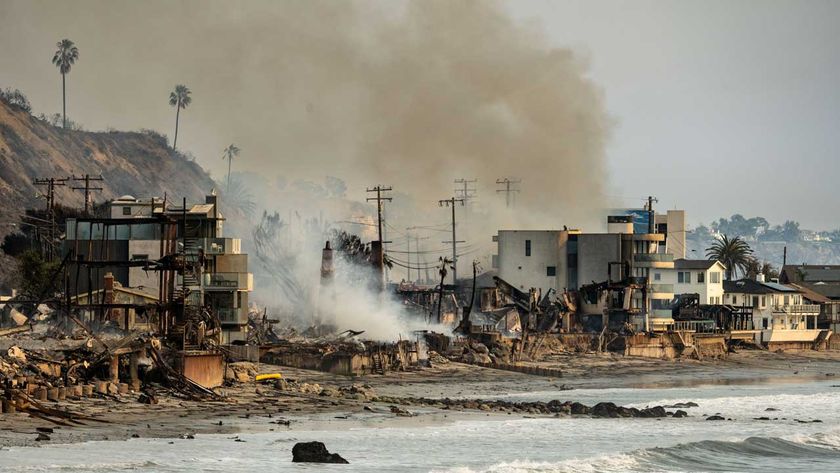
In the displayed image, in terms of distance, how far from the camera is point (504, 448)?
44.6 m

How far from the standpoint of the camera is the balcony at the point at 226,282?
249 feet

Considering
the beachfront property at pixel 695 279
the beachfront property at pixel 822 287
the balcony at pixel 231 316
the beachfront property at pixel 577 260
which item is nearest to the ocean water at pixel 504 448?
the balcony at pixel 231 316

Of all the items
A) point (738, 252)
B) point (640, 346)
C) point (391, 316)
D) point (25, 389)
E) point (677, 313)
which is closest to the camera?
point (25, 389)

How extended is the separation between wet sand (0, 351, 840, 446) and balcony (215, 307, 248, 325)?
599cm

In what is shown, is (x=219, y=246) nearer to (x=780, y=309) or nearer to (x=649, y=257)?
(x=649, y=257)

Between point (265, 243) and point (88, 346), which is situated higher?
point (265, 243)

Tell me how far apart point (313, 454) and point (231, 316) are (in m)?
37.8

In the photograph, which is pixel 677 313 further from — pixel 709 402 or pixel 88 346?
pixel 88 346

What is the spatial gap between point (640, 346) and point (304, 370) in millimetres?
37259

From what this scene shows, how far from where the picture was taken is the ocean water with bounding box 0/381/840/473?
37.4m

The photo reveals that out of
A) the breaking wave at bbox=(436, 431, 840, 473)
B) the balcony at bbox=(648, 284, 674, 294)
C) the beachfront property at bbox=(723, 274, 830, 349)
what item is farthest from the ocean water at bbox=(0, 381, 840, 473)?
the beachfront property at bbox=(723, 274, 830, 349)

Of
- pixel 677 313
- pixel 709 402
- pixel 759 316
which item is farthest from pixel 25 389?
pixel 759 316

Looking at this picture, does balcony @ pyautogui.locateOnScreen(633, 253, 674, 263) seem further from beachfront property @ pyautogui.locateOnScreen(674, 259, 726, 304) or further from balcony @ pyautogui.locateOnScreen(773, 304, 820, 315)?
balcony @ pyautogui.locateOnScreen(773, 304, 820, 315)

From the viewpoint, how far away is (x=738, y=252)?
160375 mm
